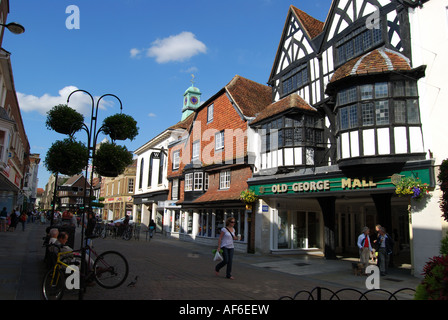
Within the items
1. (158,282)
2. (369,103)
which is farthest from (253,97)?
(158,282)

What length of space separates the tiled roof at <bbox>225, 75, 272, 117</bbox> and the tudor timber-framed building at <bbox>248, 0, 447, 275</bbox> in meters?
1.77

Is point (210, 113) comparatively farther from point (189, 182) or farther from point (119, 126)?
point (119, 126)

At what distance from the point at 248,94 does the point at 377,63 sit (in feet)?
36.2

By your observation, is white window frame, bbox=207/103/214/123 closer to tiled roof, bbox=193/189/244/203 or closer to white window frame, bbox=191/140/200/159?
white window frame, bbox=191/140/200/159

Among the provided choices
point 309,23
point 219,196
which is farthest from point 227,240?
point 309,23

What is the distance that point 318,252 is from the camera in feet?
59.6

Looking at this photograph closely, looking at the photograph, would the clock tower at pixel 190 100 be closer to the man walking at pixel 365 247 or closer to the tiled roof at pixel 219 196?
the tiled roof at pixel 219 196

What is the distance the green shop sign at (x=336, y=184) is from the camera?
36.2 feet

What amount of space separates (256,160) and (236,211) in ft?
11.7

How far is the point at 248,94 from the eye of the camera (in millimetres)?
21906

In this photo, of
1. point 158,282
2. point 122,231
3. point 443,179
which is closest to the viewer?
point 158,282

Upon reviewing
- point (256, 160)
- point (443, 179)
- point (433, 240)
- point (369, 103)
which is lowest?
point (433, 240)

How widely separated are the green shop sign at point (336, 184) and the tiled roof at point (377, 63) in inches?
149
